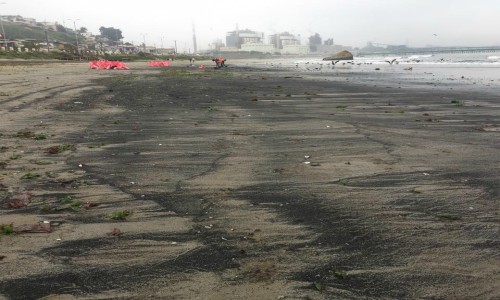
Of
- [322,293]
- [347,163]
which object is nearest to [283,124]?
[347,163]

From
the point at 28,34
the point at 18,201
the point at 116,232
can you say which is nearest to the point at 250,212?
the point at 116,232

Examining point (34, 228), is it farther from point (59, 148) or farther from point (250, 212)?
point (59, 148)

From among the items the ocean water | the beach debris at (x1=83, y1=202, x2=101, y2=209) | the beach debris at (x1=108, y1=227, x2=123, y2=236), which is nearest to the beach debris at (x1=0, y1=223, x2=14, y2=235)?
the beach debris at (x1=83, y1=202, x2=101, y2=209)

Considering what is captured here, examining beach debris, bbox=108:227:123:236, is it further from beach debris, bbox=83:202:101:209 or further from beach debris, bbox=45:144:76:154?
beach debris, bbox=45:144:76:154

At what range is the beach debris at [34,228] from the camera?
11.9 ft

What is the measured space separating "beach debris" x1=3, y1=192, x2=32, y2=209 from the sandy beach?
0.03m

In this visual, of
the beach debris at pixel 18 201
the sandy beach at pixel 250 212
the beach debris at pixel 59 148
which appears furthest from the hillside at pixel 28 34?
the beach debris at pixel 18 201

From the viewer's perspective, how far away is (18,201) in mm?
4348

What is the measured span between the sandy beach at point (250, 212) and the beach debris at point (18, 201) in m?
0.03

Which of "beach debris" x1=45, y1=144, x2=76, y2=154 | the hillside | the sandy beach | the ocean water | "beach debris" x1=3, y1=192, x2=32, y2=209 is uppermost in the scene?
the hillside

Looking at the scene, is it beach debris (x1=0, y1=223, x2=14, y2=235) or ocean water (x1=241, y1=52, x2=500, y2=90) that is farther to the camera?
ocean water (x1=241, y1=52, x2=500, y2=90)

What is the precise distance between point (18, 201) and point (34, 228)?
0.90 m

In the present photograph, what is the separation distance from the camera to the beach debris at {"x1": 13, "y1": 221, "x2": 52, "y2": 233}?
3.62m

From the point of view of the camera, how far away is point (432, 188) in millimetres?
4801
